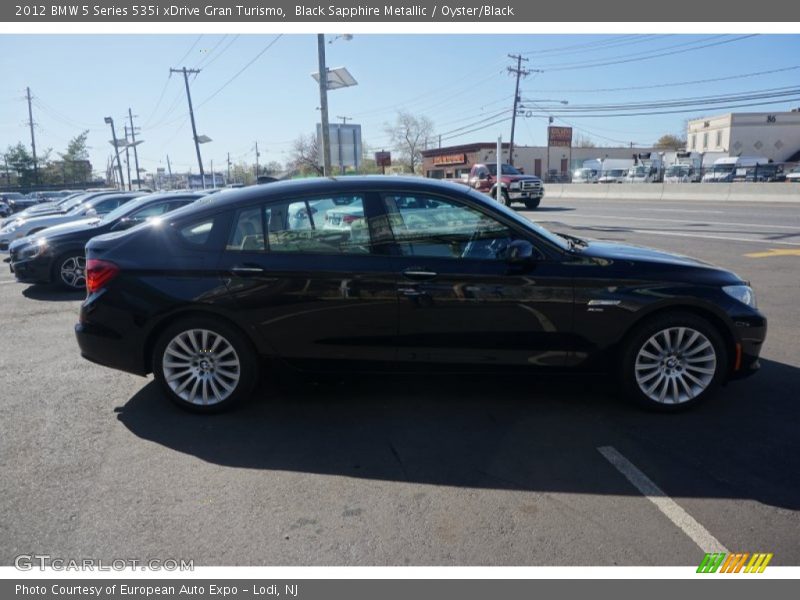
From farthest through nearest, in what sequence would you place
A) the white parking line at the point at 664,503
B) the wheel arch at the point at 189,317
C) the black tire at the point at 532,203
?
the black tire at the point at 532,203, the wheel arch at the point at 189,317, the white parking line at the point at 664,503

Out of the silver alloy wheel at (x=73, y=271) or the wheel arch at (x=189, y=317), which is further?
the silver alloy wheel at (x=73, y=271)

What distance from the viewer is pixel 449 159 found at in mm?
80250

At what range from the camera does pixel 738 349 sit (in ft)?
14.2

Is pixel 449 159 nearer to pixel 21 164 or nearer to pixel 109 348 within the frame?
pixel 21 164

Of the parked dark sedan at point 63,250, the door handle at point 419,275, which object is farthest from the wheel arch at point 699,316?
the parked dark sedan at point 63,250

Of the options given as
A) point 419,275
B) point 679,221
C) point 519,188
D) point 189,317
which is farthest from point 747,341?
point 519,188

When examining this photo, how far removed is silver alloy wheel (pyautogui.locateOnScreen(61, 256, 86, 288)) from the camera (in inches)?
381

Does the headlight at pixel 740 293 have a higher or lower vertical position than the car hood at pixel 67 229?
lower

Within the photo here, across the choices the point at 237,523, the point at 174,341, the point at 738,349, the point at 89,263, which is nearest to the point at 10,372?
the point at 89,263

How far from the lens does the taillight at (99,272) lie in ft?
14.7

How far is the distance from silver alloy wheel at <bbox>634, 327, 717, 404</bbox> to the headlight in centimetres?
39

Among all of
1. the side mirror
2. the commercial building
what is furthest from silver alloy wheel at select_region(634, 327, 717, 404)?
the commercial building

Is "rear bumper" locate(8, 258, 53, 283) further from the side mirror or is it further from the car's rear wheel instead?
the side mirror

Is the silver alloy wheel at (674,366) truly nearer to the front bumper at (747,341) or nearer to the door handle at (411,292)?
the front bumper at (747,341)
